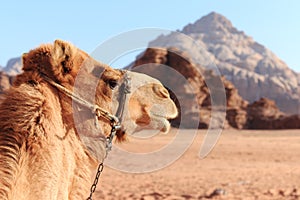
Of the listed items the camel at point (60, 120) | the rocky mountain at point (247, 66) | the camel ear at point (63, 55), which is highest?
the rocky mountain at point (247, 66)

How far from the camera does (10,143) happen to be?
8.56 feet

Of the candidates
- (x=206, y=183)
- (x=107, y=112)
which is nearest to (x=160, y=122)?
(x=107, y=112)

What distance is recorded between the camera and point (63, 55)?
303 cm

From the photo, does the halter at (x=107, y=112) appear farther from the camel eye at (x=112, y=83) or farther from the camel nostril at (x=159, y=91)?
the camel nostril at (x=159, y=91)

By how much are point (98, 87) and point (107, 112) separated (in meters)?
0.21

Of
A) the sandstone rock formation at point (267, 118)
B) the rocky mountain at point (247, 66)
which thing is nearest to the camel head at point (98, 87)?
the sandstone rock formation at point (267, 118)

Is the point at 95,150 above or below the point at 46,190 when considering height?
above

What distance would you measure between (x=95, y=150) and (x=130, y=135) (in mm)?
482

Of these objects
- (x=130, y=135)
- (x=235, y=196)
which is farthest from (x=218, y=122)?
(x=130, y=135)

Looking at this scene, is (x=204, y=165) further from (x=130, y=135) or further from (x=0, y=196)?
(x=0, y=196)

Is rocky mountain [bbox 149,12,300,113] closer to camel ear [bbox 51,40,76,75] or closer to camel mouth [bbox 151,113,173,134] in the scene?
camel mouth [bbox 151,113,173,134]

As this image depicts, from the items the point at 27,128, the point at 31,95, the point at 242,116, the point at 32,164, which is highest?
the point at 242,116

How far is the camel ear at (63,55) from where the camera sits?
9.86 feet

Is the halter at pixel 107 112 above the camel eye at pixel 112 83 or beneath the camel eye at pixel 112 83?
beneath
